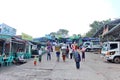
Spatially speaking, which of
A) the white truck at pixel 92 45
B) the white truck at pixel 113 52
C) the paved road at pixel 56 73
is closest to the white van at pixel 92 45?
the white truck at pixel 92 45

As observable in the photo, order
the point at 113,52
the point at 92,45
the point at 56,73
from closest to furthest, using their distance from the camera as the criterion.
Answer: the point at 56,73
the point at 113,52
the point at 92,45

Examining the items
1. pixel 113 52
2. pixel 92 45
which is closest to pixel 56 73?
pixel 113 52

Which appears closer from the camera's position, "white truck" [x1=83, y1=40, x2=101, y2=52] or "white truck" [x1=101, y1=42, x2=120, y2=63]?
"white truck" [x1=101, y1=42, x2=120, y2=63]

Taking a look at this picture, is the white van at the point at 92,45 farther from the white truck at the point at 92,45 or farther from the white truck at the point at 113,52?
the white truck at the point at 113,52

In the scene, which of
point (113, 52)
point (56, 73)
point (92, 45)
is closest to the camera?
point (56, 73)

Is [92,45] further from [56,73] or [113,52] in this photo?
[56,73]

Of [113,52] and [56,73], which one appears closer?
[56,73]

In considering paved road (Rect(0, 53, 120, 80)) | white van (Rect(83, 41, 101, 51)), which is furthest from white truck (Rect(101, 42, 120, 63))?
white van (Rect(83, 41, 101, 51))

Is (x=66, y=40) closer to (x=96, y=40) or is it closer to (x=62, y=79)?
(x=96, y=40)

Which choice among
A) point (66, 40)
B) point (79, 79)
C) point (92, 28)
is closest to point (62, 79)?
point (79, 79)

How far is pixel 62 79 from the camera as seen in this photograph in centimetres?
1272

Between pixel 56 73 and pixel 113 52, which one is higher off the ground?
pixel 113 52

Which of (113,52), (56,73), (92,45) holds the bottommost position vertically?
(56,73)

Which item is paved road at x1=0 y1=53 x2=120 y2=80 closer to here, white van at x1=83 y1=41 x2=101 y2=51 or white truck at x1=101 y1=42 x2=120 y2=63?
white truck at x1=101 y1=42 x2=120 y2=63
